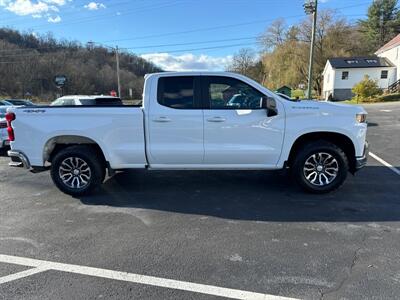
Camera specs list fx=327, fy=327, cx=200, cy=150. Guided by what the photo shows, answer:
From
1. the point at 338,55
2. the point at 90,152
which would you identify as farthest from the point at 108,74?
the point at 90,152

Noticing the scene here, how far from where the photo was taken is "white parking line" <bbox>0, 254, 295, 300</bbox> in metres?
2.93

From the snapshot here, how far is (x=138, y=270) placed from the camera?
11.0ft

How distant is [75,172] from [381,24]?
Answer: 8702cm

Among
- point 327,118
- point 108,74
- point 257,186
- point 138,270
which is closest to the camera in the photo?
point 138,270

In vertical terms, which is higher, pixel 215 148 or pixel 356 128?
pixel 356 128

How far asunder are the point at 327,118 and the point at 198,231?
279cm

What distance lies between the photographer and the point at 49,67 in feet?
289

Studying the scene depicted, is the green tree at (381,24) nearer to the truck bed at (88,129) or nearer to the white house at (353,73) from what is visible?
the white house at (353,73)

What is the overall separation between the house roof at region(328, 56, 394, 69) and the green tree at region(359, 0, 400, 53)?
3052 centimetres

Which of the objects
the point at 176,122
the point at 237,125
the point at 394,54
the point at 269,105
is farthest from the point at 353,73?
the point at 176,122

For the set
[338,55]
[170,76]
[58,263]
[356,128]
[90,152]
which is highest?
[338,55]

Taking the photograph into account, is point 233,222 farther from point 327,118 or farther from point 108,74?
point 108,74

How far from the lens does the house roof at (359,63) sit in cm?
4589

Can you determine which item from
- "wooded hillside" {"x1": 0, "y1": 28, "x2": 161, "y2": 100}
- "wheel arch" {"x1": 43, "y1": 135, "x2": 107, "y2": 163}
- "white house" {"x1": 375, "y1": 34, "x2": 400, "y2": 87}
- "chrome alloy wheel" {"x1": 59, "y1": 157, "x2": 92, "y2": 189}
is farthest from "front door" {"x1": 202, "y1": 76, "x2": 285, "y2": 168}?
"wooded hillside" {"x1": 0, "y1": 28, "x2": 161, "y2": 100}
